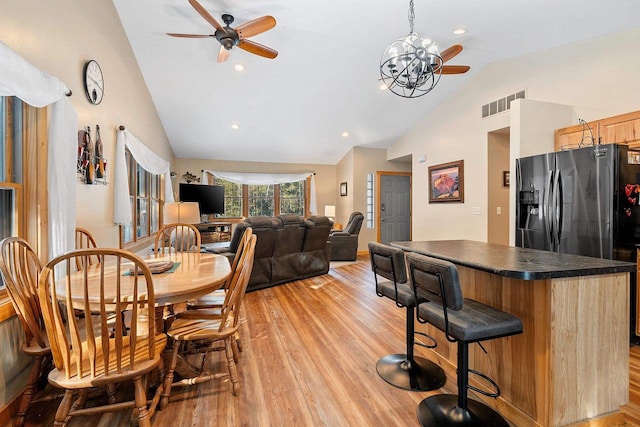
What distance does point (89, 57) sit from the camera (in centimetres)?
282

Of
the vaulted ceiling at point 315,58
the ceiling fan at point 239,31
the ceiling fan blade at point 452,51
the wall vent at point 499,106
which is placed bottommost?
the wall vent at point 499,106

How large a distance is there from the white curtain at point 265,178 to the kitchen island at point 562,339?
258 inches

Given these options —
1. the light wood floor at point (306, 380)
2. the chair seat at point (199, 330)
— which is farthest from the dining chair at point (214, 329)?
the light wood floor at point (306, 380)

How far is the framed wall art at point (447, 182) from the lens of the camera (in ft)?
17.6

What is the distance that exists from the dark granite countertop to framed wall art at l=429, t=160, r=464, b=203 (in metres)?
3.55

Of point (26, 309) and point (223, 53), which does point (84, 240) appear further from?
point (223, 53)

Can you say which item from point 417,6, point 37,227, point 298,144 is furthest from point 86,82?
point 298,144

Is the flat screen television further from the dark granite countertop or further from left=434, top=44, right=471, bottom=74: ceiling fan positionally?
the dark granite countertop

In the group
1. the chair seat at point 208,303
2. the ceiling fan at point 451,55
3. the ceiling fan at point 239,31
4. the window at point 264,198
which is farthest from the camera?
the window at point 264,198

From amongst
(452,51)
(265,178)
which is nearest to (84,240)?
(452,51)

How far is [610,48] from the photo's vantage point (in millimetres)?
3514

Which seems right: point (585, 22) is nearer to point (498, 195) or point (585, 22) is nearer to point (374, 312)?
point (498, 195)

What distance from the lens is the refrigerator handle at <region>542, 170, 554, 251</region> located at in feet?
10.3

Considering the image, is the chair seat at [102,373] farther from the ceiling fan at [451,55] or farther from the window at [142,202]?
the ceiling fan at [451,55]
